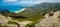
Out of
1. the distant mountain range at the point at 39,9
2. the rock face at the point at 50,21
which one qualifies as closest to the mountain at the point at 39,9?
the distant mountain range at the point at 39,9

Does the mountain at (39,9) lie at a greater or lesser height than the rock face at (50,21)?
greater

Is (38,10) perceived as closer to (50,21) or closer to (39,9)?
(39,9)

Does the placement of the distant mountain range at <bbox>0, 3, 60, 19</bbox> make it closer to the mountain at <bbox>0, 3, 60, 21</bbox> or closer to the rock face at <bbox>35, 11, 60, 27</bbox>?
the mountain at <bbox>0, 3, 60, 21</bbox>

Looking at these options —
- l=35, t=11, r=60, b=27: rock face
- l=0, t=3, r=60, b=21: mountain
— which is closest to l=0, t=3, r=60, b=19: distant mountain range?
l=0, t=3, r=60, b=21: mountain

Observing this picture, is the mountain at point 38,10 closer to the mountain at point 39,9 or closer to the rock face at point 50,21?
the mountain at point 39,9

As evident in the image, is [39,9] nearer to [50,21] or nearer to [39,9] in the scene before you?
[39,9]

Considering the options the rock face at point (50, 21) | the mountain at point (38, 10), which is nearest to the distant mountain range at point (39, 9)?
the mountain at point (38, 10)

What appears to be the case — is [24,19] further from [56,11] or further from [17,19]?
[56,11]

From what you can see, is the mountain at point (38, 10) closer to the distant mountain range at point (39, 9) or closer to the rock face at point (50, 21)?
the distant mountain range at point (39, 9)

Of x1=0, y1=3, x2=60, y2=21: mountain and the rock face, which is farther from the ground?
x1=0, y1=3, x2=60, y2=21: mountain

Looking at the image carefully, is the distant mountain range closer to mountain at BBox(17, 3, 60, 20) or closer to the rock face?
mountain at BBox(17, 3, 60, 20)

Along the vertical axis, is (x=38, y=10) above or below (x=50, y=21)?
→ above

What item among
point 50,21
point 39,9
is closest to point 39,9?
point 39,9
